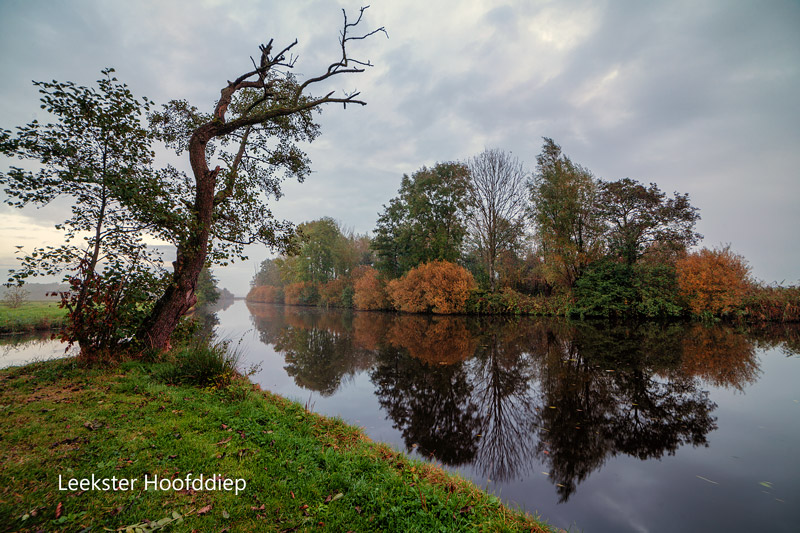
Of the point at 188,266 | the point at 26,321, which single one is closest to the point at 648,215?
the point at 188,266

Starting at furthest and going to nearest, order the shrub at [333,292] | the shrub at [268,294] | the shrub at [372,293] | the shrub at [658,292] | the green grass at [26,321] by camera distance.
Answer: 1. the shrub at [268,294]
2. the shrub at [333,292]
3. the shrub at [372,293]
4. the shrub at [658,292]
5. the green grass at [26,321]

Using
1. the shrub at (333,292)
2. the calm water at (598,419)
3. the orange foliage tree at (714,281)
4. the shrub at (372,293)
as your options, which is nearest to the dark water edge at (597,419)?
the calm water at (598,419)

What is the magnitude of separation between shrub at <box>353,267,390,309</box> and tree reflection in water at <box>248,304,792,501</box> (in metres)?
19.6

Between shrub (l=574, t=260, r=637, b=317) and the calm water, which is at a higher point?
shrub (l=574, t=260, r=637, b=317)

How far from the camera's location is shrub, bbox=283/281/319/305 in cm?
4928

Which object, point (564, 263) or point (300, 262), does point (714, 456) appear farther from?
point (300, 262)

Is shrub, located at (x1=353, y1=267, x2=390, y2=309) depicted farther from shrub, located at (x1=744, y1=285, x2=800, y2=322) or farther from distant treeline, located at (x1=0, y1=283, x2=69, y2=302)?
shrub, located at (x1=744, y1=285, x2=800, y2=322)

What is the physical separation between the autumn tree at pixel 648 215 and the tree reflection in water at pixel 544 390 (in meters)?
13.0

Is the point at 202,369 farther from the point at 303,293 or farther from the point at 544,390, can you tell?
the point at 303,293

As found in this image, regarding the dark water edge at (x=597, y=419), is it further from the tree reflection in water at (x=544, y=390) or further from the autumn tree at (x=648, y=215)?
the autumn tree at (x=648, y=215)

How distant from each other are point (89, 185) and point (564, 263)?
2628 centimetres

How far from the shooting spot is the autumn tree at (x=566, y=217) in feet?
75.8

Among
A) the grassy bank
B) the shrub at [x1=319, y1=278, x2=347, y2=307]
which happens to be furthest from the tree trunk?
the shrub at [x1=319, y1=278, x2=347, y2=307]

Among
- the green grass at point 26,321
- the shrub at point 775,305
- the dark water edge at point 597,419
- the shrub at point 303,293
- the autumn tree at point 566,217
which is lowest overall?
the green grass at point 26,321
